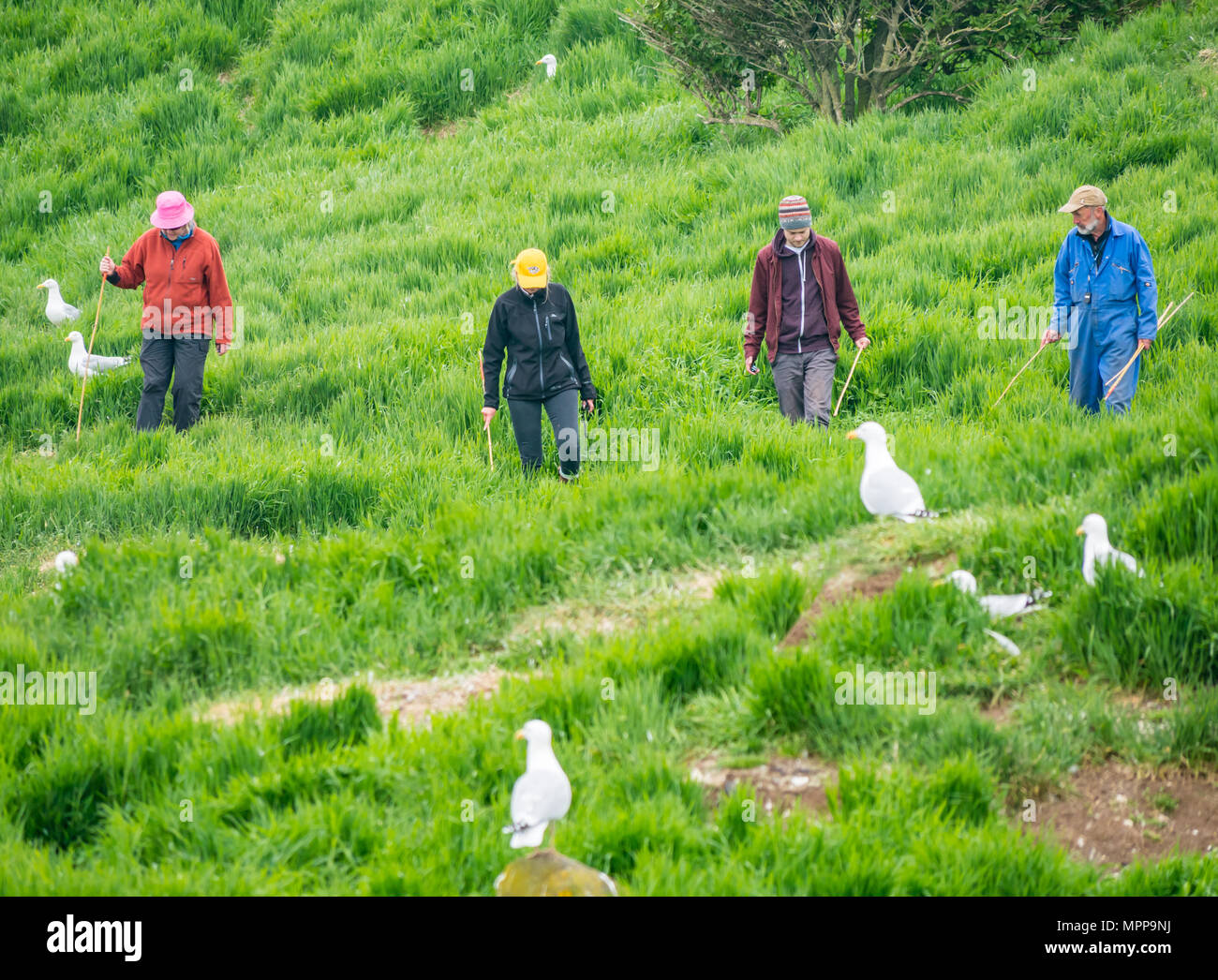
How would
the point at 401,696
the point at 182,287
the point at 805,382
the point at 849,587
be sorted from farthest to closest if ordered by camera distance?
the point at 182,287 < the point at 805,382 < the point at 849,587 < the point at 401,696

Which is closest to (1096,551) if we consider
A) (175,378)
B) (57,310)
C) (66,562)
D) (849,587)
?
(849,587)

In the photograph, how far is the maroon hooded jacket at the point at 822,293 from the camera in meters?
7.97

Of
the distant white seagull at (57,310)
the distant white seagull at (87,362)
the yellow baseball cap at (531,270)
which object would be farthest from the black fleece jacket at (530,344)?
the distant white seagull at (57,310)

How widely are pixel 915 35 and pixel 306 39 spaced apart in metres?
9.83

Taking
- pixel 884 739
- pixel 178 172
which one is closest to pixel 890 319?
pixel 884 739

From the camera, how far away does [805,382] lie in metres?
8.07

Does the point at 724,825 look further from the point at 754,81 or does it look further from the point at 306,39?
the point at 306,39

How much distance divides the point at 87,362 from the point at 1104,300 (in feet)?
28.4

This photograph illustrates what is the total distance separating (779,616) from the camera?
5148mm

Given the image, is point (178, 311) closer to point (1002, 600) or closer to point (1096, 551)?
point (1002, 600)

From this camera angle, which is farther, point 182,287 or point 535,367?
point 182,287

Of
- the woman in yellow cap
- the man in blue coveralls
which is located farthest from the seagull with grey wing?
the woman in yellow cap

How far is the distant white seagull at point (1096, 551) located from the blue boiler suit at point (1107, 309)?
2515mm

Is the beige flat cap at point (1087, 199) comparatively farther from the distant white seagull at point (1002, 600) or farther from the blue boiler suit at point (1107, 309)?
the distant white seagull at point (1002, 600)
